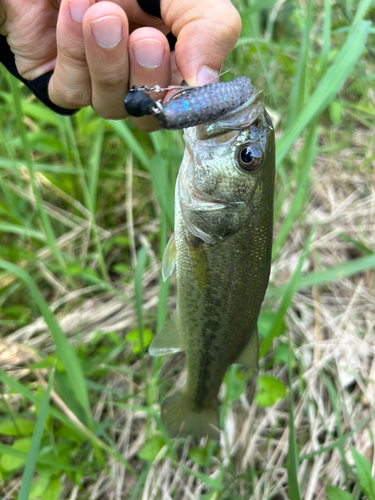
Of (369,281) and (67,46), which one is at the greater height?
(67,46)

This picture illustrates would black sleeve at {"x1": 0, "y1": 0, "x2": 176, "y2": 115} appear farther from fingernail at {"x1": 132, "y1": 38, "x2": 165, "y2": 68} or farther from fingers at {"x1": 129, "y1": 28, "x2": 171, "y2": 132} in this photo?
fingernail at {"x1": 132, "y1": 38, "x2": 165, "y2": 68}

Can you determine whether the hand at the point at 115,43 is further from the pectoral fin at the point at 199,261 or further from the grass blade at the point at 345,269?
the grass blade at the point at 345,269

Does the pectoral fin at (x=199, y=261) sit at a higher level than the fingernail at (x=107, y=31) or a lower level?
lower

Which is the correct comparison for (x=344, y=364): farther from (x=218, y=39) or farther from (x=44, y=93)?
(x=44, y=93)

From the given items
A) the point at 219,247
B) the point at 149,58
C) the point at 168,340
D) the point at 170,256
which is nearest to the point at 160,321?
the point at 168,340

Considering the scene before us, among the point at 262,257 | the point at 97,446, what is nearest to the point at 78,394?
the point at 97,446

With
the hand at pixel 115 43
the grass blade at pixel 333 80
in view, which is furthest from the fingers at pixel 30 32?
the grass blade at pixel 333 80
